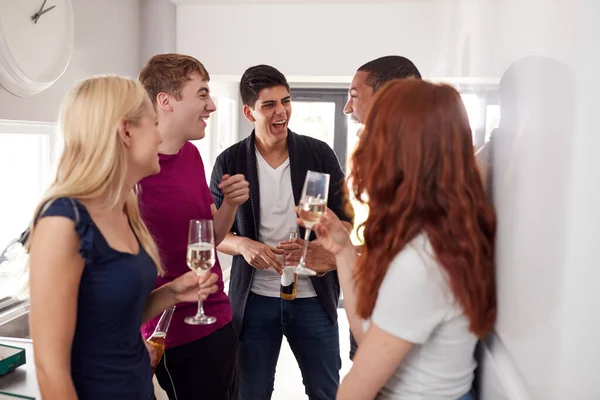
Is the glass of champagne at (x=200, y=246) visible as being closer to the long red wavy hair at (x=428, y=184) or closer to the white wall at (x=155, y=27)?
the long red wavy hair at (x=428, y=184)

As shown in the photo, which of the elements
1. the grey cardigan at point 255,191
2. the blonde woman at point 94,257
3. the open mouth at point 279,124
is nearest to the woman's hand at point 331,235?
the blonde woman at point 94,257

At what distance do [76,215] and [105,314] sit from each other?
0.24 meters

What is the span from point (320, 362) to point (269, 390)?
289mm

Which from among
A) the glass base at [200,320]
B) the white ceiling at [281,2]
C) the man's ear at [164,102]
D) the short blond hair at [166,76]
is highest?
the white ceiling at [281,2]

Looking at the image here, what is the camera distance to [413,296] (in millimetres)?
1070

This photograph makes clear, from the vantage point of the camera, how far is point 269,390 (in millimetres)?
2434

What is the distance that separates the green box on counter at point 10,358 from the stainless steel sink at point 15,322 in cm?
84

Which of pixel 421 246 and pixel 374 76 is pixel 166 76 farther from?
pixel 421 246

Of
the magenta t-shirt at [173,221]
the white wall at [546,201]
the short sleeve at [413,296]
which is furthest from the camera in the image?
the magenta t-shirt at [173,221]

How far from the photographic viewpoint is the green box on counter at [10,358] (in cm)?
163

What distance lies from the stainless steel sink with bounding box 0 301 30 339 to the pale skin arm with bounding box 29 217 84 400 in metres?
1.53

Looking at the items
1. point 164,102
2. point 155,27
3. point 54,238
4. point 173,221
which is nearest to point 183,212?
point 173,221

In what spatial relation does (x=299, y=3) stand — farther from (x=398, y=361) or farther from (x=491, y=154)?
(x=398, y=361)

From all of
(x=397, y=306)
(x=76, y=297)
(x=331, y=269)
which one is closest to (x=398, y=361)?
(x=397, y=306)
